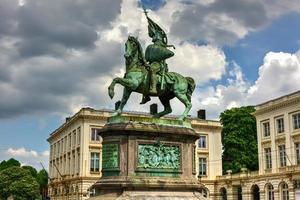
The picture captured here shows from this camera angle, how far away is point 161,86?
19453 mm

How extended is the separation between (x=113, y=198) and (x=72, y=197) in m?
50.1

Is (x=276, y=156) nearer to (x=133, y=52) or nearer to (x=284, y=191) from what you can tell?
(x=284, y=191)

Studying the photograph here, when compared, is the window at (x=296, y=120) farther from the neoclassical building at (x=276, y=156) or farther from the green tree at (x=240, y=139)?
the green tree at (x=240, y=139)

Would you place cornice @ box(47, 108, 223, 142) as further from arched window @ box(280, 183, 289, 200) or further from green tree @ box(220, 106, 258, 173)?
arched window @ box(280, 183, 289, 200)

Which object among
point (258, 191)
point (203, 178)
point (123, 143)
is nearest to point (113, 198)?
point (123, 143)

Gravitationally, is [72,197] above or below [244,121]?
below

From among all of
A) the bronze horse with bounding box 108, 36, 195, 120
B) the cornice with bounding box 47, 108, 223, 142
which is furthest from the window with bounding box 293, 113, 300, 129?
the bronze horse with bounding box 108, 36, 195, 120

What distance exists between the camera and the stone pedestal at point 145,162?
1741 centimetres

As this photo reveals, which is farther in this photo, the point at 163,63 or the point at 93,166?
the point at 93,166

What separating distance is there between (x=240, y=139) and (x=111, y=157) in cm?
5225

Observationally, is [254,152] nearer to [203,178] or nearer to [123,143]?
[203,178]

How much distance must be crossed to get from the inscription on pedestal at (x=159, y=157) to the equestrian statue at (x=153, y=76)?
158 centimetres

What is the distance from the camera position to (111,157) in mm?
17906

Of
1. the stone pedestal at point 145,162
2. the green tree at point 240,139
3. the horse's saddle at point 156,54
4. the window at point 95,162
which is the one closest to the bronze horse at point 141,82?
the horse's saddle at point 156,54
